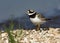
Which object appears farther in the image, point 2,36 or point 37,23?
point 37,23

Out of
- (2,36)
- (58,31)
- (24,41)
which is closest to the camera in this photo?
(24,41)

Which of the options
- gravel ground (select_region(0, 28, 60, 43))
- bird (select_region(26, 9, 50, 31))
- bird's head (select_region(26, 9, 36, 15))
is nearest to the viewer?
gravel ground (select_region(0, 28, 60, 43))

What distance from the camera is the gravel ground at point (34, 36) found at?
5414mm

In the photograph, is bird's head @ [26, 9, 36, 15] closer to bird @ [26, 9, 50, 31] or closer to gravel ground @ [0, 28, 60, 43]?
bird @ [26, 9, 50, 31]

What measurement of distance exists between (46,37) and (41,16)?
83cm

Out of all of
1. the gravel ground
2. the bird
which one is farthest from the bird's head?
the gravel ground

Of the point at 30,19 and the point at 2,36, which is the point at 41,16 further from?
the point at 2,36

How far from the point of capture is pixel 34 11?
656cm

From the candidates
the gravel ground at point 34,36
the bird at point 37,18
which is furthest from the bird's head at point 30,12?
the gravel ground at point 34,36

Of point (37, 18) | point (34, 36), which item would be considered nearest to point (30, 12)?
point (37, 18)

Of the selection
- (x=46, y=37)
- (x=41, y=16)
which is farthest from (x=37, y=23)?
(x=46, y=37)

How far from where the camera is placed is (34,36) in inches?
227

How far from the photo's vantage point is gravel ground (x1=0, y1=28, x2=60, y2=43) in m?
5.41

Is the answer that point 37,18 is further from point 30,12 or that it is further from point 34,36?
point 34,36
